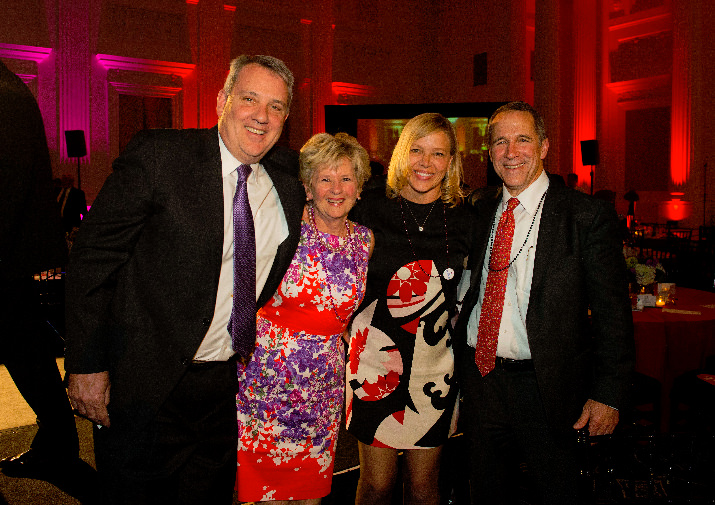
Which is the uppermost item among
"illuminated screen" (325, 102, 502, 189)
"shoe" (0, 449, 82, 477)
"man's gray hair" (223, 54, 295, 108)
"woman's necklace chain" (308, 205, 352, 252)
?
"illuminated screen" (325, 102, 502, 189)

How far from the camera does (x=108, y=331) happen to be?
5.68 feet

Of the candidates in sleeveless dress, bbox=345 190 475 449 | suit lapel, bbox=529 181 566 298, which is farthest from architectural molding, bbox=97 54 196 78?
suit lapel, bbox=529 181 566 298

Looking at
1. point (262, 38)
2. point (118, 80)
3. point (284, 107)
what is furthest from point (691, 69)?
point (284, 107)

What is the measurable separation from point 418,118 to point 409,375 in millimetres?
1085

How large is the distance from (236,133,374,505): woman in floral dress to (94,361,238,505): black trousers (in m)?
0.09

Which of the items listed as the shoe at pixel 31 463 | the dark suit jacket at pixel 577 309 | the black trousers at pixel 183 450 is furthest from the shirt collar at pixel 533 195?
the shoe at pixel 31 463

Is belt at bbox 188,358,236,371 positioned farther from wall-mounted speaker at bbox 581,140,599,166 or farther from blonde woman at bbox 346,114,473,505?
wall-mounted speaker at bbox 581,140,599,166

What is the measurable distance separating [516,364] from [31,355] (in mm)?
2065

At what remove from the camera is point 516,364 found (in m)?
2.04

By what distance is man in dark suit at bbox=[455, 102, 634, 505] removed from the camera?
1941mm

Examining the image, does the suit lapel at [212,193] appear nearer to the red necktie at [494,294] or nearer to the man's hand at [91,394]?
the man's hand at [91,394]

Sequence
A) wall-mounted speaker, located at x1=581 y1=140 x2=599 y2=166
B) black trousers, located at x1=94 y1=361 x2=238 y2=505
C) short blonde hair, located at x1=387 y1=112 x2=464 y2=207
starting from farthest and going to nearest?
wall-mounted speaker, located at x1=581 y1=140 x2=599 y2=166
short blonde hair, located at x1=387 y1=112 x2=464 y2=207
black trousers, located at x1=94 y1=361 x2=238 y2=505

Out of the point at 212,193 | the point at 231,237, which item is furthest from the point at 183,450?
the point at 212,193

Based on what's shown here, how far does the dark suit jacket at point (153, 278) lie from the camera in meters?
1.65
